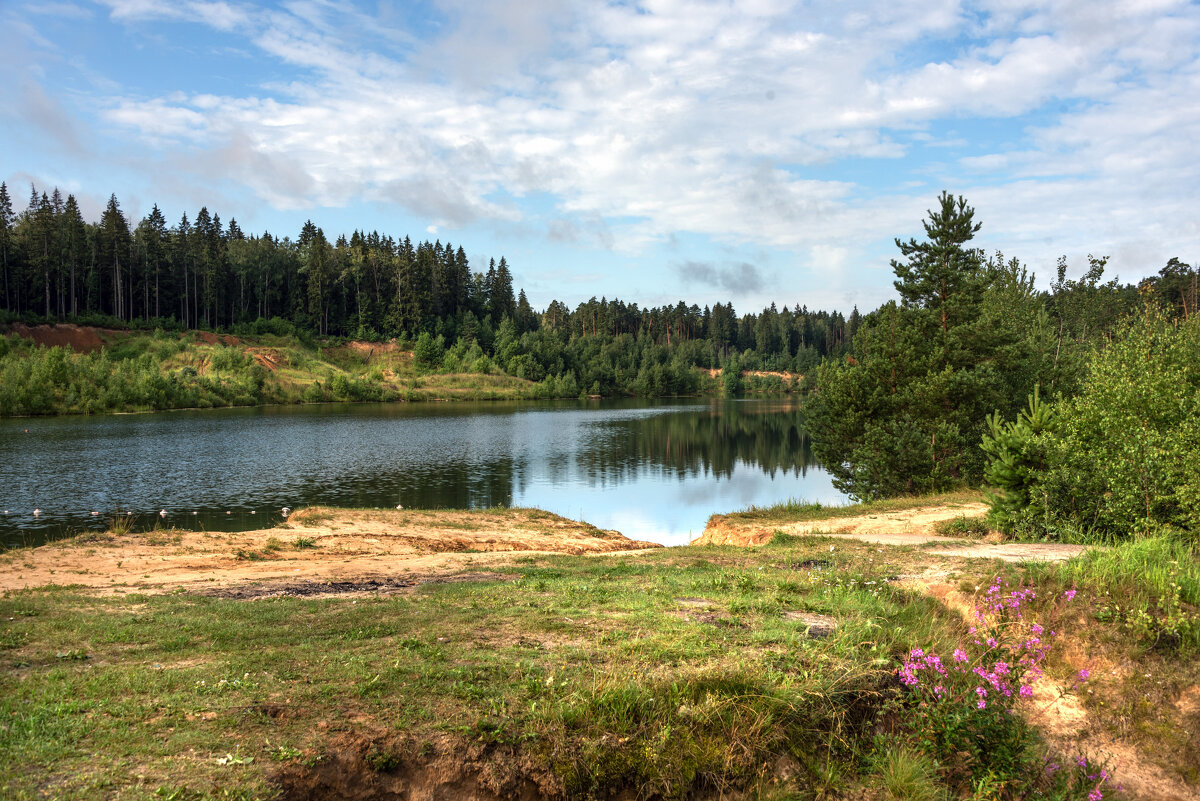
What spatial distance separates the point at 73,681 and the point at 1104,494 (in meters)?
16.2

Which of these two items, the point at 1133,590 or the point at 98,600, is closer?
the point at 1133,590

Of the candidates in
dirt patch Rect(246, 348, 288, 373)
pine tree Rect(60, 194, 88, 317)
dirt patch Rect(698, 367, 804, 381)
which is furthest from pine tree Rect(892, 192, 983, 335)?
dirt patch Rect(698, 367, 804, 381)

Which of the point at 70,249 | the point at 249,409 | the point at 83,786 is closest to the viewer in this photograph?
the point at 83,786

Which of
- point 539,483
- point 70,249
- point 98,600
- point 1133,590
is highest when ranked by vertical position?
point 70,249

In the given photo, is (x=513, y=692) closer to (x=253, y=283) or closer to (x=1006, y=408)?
(x=1006, y=408)

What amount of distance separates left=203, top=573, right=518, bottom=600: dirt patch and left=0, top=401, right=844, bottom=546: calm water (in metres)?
13.1

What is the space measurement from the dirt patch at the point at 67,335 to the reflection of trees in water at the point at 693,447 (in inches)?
2697

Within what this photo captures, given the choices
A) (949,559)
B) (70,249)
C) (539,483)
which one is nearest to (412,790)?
(949,559)

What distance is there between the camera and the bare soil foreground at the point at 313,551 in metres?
12.4

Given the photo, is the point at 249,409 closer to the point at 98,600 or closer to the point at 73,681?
the point at 98,600

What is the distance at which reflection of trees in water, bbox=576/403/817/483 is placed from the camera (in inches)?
1652

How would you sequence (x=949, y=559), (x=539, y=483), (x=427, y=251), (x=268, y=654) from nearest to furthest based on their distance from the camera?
1. (x=268, y=654)
2. (x=949, y=559)
3. (x=539, y=483)
4. (x=427, y=251)

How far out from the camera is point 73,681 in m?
5.94

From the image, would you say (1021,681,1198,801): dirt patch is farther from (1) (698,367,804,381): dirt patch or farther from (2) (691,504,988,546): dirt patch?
(1) (698,367,804,381): dirt patch
